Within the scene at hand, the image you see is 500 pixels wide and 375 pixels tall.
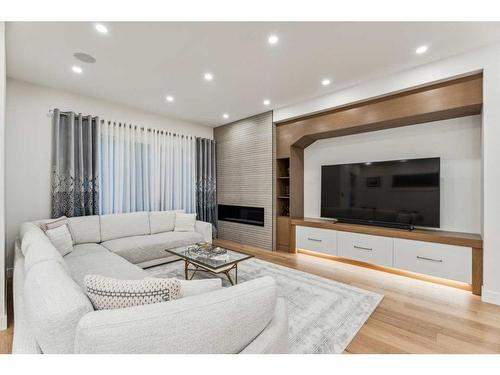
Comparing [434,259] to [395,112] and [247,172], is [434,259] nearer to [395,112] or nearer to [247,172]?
[395,112]

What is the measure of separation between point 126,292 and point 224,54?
251 centimetres

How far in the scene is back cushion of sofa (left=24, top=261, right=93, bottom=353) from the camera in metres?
0.90

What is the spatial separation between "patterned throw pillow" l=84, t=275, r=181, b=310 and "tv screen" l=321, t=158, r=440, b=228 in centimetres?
333

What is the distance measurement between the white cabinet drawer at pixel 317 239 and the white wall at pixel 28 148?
13.3ft

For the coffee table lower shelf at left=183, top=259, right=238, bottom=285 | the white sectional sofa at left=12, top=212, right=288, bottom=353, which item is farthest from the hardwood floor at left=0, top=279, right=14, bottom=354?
the coffee table lower shelf at left=183, top=259, right=238, bottom=285

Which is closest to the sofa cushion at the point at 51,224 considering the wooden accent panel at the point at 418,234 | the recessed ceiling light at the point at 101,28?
the recessed ceiling light at the point at 101,28

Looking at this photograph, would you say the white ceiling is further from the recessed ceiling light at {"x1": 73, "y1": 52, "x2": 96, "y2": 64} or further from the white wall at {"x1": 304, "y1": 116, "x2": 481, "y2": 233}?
the white wall at {"x1": 304, "y1": 116, "x2": 481, "y2": 233}

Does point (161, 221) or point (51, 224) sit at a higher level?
point (51, 224)

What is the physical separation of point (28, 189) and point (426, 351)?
16.1 ft

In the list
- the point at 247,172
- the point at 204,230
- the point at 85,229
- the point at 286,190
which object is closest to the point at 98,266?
the point at 85,229

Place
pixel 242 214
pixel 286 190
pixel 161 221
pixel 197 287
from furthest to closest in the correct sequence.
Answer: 1. pixel 242 214
2. pixel 286 190
3. pixel 161 221
4. pixel 197 287

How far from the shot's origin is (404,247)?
305 cm

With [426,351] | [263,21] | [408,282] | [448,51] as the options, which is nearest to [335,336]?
[426,351]

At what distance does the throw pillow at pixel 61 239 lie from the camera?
2668mm
